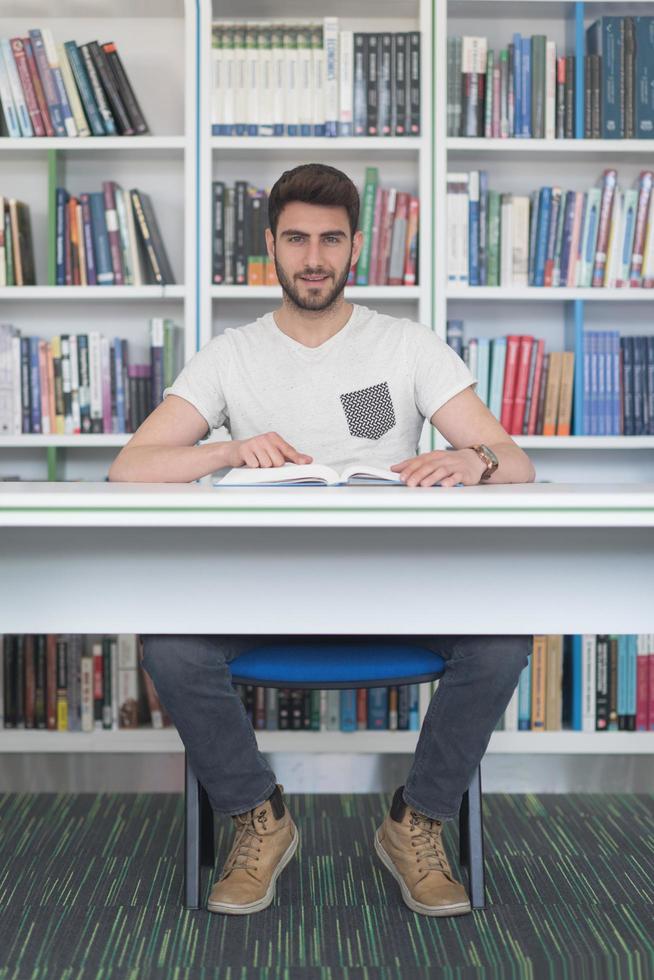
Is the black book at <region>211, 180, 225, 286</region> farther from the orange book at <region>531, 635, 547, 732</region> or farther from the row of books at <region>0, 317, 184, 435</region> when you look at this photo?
the orange book at <region>531, 635, 547, 732</region>

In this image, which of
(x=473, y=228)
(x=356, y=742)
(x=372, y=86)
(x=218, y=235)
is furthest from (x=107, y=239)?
(x=356, y=742)

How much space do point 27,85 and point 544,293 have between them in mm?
1366

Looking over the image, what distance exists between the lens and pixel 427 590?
59.6 inches

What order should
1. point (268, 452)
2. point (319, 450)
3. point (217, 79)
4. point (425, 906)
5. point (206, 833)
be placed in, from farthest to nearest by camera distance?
point (217, 79), point (319, 450), point (206, 833), point (425, 906), point (268, 452)

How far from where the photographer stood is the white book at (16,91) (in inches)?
107

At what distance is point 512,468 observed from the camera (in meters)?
1.83

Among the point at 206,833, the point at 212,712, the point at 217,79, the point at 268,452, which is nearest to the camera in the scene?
the point at 268,452

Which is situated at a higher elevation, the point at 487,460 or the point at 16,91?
the point at 16,91

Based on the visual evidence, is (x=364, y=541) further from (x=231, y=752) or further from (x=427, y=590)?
(x=231, y=752)

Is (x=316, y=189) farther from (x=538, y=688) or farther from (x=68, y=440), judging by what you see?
(x=538, y=688)

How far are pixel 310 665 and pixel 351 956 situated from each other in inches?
17.8

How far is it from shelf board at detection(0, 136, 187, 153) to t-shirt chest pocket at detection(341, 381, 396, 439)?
93 centimetres

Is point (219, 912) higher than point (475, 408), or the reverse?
point (475, 408)

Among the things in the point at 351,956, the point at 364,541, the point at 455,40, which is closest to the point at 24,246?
the point at 455,40
